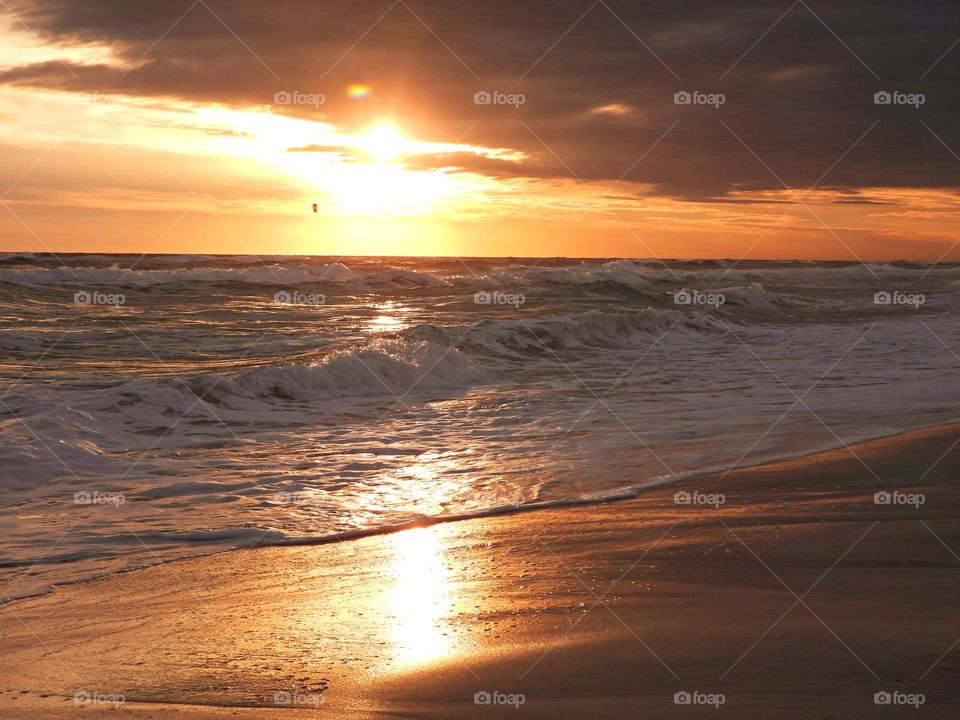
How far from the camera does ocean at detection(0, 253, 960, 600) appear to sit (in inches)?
290

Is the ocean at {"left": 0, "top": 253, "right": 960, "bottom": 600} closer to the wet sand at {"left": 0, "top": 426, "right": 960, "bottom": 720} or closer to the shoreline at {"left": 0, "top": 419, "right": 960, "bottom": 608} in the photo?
the shoreline at {"left": 0, "top": 419, "right": 960, "bottom": 608}

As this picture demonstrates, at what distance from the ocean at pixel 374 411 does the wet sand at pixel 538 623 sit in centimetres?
95

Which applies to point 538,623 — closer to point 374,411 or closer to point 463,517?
point 463,517

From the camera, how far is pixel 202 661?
13.4 ft

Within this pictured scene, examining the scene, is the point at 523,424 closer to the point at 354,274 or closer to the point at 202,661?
the point at 202,661

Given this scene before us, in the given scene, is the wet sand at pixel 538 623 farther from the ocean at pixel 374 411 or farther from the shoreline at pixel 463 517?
the ocean at pixel 374 411

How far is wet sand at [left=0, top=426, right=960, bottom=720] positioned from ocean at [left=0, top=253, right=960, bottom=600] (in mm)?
947

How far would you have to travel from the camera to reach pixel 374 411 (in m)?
12.9

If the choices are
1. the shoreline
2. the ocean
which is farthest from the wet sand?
the ocean

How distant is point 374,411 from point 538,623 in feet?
28.1

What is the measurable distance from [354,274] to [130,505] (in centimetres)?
3839

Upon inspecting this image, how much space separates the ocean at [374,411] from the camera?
7.36m

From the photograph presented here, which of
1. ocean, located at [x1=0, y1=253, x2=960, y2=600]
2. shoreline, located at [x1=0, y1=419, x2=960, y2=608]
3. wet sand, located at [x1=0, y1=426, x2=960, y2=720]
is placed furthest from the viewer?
ocean, located at [x1=0, y1=253, x2=960, y2=600]

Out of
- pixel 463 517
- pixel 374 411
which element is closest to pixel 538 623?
pixel 463 517
